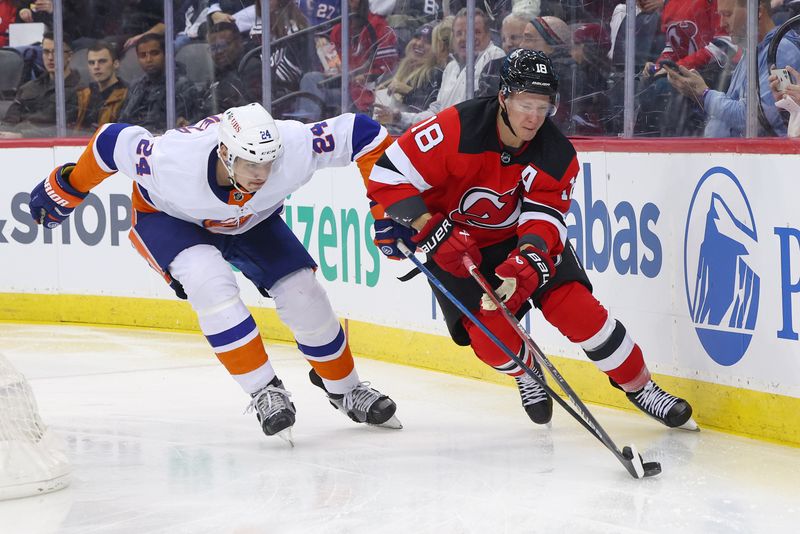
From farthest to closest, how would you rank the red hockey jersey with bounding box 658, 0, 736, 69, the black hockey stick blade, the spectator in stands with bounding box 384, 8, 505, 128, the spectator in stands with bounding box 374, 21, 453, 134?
the spectator in stands with bounding box 374, 21, 453, 134
the spectator in stands with bounding box 384, 8, 505, 128
the red hockey jersey with bounding box 658, 0, 736, 69
the black hockey stick blade

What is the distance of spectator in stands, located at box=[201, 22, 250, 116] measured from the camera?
255 inches

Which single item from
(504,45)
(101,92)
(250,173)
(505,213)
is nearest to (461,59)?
(504,45)

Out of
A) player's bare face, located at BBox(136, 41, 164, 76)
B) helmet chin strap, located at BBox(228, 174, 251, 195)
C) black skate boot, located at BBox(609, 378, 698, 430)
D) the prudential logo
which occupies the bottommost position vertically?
black skate boot, located at BBox(609, 378, 698, 430)

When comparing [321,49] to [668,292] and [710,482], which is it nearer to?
[668,292]

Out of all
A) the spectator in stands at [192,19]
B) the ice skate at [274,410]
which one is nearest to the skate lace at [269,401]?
the ice skate at [274,410]

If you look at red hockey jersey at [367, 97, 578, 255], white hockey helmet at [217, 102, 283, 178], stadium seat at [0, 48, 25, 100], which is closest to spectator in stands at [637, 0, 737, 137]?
red hockey jersey at [367, 97, 578, 255]

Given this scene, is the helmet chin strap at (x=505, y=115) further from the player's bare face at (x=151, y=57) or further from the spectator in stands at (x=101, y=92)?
the spectator in stands at (x=101, y=92)

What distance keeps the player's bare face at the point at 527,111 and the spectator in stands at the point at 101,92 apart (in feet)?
12.9

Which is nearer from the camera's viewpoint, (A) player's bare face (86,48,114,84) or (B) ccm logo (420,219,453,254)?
(B) ccm logo (420,219,453,254)

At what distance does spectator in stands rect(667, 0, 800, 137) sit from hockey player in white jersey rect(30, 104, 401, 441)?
1303 millimetres

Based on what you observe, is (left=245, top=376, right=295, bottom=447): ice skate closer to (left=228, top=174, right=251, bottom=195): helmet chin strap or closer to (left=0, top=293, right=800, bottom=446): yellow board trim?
(left=228, top=174, right=251, bottom=195): helmet chin strap

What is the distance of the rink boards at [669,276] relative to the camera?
3.65 metres

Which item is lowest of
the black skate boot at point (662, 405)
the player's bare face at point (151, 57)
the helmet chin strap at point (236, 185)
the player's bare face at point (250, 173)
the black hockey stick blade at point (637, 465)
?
the black skate boot at point (662, 405)

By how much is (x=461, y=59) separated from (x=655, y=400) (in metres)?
2.24
